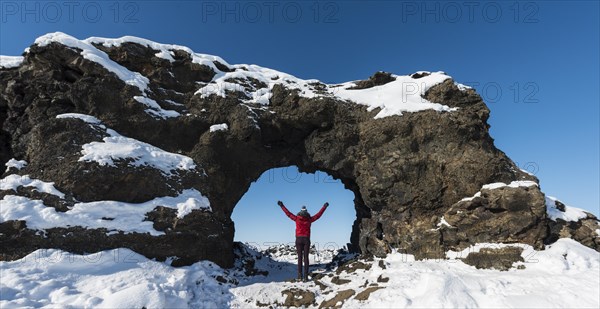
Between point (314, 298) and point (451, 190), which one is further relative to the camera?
point (451, 190)

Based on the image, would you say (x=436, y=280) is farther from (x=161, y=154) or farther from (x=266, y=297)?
(x=161, y=154)

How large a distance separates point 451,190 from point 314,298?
30.1ft

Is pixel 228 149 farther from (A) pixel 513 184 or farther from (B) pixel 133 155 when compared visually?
(A) pixel 513 184

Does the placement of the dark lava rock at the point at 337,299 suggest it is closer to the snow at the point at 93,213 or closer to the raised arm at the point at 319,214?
the raised arm at the point at 319,214

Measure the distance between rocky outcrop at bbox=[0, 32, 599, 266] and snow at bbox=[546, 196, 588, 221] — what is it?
0.50m

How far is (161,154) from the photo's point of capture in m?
18.0

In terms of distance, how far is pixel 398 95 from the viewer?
20.9 m

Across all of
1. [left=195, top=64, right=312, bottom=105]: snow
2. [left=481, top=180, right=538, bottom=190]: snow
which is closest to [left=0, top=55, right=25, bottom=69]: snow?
[left=195, top=64, right=312, bottom=105]: snow

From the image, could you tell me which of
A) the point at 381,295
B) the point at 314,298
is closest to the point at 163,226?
the point at 314,298

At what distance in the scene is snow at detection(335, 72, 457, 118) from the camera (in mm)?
19438

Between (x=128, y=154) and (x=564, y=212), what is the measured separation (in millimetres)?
21421

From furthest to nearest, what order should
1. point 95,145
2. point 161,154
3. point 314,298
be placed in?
point 161,154, point 95,145, point 314,298

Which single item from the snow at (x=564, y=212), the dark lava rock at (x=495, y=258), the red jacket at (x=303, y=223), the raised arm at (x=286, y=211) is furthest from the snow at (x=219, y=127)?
the snow at (x=564, y=212)

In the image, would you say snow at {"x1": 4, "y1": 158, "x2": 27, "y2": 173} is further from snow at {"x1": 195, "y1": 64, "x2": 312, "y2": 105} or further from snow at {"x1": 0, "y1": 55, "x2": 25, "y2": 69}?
snow at {"x1": 195, "y1": 64, "x2": 312, "y2": 105}
